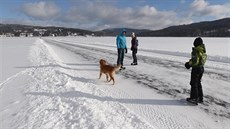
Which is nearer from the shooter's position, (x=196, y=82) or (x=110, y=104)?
(x=110, y=104)

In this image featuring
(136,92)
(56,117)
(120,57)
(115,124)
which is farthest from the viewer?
(120,57)

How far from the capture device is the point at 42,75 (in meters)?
8.43

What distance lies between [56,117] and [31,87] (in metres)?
2.72

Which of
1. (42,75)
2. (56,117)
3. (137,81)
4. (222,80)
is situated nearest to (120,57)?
(137,81)

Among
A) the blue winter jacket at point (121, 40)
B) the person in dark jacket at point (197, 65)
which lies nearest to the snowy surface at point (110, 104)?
the person in dark jacket at point (197, 65)

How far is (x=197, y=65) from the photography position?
5.31 metres

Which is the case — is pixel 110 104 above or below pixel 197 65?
below

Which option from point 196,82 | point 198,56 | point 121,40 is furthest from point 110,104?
point 121,40

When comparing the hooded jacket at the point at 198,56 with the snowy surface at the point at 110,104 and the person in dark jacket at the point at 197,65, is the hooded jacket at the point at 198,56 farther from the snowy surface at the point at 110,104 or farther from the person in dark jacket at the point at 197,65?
the snowy surface at the point at 110,104

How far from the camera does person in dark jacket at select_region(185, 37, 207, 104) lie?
5234 millimetres

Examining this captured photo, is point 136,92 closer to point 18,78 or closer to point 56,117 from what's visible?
point 56,117

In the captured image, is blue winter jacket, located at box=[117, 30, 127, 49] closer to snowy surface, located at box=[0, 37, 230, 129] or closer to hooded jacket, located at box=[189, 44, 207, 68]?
snowy surface, located at box=[0, 37, 230, 129]

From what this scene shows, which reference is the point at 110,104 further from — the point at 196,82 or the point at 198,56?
the point at 198,56

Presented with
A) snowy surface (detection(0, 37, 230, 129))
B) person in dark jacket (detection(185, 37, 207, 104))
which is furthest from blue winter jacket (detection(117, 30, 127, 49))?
person in dark jacket (detection(185, 37, 207, 104))
